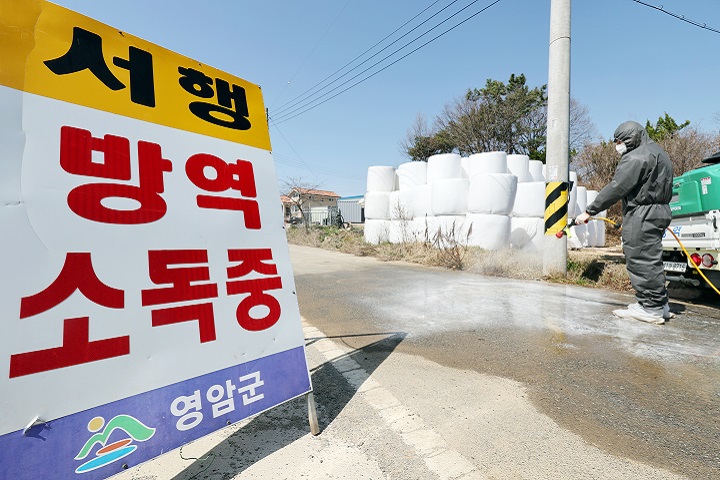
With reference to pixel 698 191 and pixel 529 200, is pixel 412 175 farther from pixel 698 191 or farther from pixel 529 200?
pixel 698 191

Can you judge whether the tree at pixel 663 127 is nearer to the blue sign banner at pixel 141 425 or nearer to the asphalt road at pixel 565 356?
the asphalt road at pixel 565 356

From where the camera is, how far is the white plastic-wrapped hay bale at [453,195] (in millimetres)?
10039

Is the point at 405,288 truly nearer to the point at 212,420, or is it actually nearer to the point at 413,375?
the point at 413,375

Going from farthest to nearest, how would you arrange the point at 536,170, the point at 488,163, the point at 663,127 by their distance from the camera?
the point at 663,127 < the point at 536,170 < the point at 488,163

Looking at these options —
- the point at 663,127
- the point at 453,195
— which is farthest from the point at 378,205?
the point at 663,127

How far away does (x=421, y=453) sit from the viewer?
5.23 ft

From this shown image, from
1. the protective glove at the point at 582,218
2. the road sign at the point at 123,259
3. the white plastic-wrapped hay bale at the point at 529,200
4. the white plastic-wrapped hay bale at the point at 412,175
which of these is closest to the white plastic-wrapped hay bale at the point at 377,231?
the white plastic-wrapped hay bale at the point at 412,175

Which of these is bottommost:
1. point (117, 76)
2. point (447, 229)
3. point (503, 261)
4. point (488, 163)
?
point (503, 261)

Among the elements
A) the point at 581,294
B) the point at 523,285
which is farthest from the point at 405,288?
the point at 581,294

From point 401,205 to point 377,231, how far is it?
1.46 m

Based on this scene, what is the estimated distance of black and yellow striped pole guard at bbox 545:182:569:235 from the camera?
18.8ft

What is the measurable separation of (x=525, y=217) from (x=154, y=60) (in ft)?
33.4

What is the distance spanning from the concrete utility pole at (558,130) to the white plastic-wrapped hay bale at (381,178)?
7.05 meters

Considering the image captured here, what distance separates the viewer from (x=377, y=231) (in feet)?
41.6
